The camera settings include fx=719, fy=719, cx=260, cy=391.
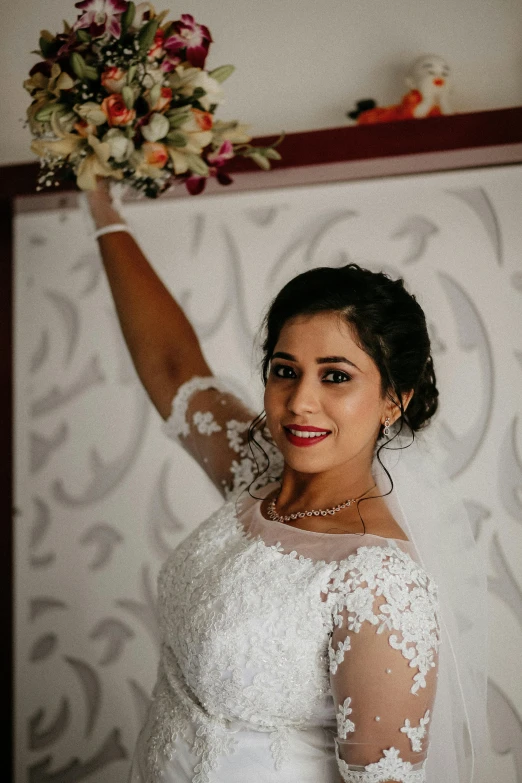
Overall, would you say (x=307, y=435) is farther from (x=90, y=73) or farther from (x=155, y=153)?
(x=90, y=73)

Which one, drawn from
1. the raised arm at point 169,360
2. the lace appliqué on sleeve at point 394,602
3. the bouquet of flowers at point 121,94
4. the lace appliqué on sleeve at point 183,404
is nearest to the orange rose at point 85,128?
the bouquet of flowers at point 121,94

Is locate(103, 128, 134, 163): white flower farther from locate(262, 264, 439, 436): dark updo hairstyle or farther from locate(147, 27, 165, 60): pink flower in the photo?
locate(262, 264, 439, 436): dark updo hairstyle

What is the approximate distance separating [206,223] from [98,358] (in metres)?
0.63

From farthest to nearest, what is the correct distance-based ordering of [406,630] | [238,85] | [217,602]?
[238,85] → [217,602] → [406,630]

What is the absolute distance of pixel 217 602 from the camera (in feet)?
4.12

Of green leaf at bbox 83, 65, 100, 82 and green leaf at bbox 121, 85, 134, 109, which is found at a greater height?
green leaf at bbox 83, 65, 100, 82

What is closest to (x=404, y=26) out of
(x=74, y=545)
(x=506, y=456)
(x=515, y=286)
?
(x=515, y=286)

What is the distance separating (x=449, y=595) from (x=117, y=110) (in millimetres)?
1117

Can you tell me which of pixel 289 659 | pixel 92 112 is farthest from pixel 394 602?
pixel 92 112

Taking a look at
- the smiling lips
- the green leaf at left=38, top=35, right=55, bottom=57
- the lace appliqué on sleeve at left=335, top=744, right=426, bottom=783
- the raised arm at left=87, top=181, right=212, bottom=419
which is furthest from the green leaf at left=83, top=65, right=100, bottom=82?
the lace appliqué on sleeve at left=335, top=744, right=426, bottom=783

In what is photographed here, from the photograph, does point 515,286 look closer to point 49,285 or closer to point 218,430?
point 218,430

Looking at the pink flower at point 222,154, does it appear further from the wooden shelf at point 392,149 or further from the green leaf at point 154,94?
the wooden shelf at point 392,149

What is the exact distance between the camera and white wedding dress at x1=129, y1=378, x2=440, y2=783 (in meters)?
1.07

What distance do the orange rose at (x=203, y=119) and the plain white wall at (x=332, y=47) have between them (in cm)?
97
